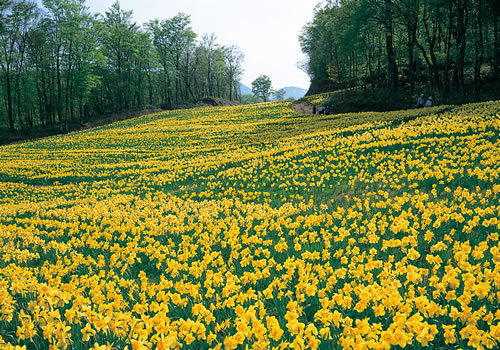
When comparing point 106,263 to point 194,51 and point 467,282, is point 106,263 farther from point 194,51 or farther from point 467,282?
point 194,51

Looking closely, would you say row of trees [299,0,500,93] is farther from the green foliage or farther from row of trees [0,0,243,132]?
the green foliage

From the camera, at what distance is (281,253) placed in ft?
16.1

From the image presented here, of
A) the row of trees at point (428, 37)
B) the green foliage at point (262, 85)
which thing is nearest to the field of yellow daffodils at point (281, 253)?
the row of trees at point (428, 37)

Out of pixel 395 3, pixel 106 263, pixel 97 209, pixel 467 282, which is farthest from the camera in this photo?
pixel 395 3

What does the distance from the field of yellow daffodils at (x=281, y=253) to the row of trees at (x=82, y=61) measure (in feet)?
121

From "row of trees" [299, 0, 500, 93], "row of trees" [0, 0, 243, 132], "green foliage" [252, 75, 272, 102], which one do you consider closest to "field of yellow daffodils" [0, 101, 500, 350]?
"row of trees" [299, 0, 500, 93]

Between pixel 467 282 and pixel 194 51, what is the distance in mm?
94446

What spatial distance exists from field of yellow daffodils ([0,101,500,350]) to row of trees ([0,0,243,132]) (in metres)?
36.9

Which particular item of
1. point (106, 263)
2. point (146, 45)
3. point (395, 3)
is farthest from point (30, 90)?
point (106, 263)

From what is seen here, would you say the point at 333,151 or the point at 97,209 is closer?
the point at 97,209

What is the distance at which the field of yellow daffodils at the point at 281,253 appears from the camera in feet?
8.87

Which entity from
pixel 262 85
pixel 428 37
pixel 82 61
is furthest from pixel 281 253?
pixel 262 85

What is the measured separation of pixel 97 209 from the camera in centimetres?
934

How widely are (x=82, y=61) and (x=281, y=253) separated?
5570 cm
